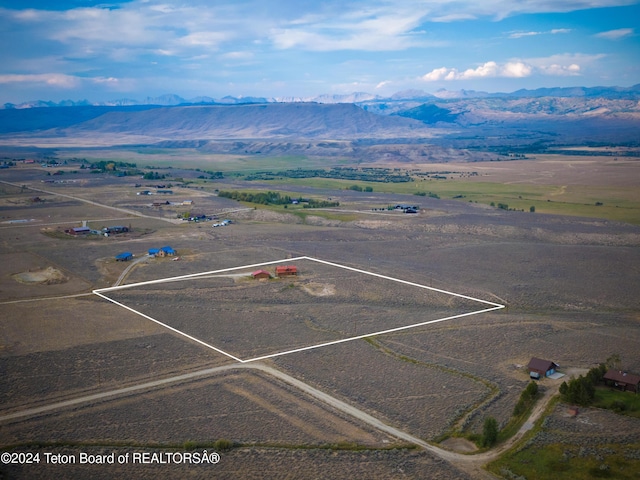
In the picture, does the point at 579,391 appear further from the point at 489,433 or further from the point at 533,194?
the point at 533,194

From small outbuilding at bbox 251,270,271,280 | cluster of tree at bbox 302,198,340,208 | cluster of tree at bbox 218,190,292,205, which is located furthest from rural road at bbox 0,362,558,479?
cluster of tree at bbox 218,190,292,205

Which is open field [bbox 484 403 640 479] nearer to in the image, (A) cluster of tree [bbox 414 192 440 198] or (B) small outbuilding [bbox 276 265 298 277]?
(B) small outbuilding [bbox 276 265 298 277]

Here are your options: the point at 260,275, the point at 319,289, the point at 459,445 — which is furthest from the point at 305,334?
the point at 459,445

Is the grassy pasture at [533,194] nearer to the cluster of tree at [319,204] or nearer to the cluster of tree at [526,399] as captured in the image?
the cluster of tree at [319,204]

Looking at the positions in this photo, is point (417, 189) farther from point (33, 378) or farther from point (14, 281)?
point (33, 378)

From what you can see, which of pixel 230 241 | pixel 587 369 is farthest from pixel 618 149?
pixel 587 369

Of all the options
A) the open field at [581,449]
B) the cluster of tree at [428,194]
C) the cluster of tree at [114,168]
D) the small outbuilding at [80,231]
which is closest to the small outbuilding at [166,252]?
the small outbuilding at [80,231]
